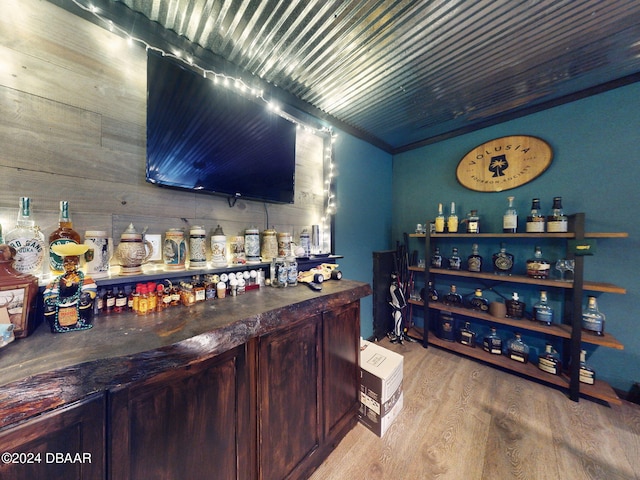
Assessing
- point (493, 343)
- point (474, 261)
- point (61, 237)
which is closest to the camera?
point (61, 237)

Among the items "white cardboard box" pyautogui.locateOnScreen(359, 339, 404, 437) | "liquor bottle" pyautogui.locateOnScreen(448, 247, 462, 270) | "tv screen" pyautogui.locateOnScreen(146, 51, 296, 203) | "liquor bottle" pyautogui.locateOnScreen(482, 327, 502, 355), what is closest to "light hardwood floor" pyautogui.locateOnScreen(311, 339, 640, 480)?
"white cardboard box" pyautogui.locateOnScreen(359, 339, 404, 437)

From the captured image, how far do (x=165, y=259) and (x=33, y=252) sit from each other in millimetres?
406

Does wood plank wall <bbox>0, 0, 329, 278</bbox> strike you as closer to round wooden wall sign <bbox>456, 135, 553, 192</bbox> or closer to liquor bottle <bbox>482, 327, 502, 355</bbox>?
round wooden wall sign <bbox>456, 135, 553, 192</bbox>

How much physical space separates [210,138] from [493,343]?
9.96 ft

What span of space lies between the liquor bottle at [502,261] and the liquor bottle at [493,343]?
0.61 metres

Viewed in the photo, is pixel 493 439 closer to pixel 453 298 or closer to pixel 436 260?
pixel 453 298

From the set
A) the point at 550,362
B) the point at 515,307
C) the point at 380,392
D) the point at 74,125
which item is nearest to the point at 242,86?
the point at 74,125

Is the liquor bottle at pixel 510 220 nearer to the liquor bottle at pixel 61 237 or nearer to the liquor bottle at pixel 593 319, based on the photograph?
the liquor bottle at pixel 593 319

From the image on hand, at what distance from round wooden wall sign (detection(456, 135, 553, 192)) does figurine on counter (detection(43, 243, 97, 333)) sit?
3.09m

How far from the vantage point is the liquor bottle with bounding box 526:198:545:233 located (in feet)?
6.06

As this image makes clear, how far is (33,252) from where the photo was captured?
0.79 m

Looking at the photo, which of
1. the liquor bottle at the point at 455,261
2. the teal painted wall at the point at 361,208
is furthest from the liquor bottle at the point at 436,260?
the teal painted wall at the point at 361,208

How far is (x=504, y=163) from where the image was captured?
7.22ft

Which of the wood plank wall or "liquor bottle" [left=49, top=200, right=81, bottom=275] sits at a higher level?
the wood plank wall
